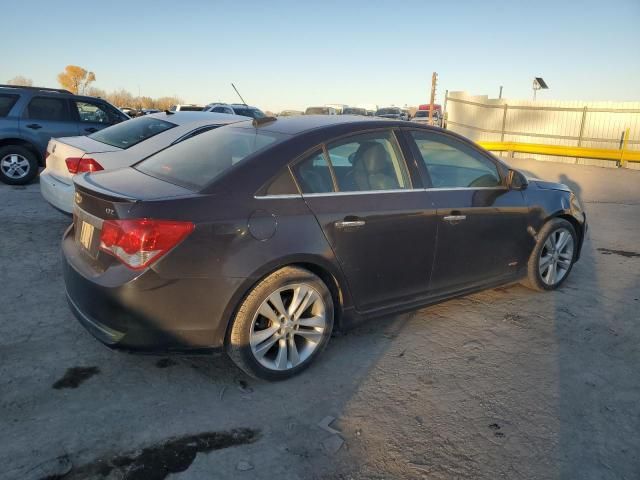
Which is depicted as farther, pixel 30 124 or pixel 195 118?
pixel 30 124

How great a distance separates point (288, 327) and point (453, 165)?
2070mm

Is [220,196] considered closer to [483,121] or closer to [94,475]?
[94,475]

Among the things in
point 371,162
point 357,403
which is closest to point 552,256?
point 371,162

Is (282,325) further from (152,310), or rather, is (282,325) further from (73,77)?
(73,77)

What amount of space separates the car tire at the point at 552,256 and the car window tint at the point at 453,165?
0.83 metres

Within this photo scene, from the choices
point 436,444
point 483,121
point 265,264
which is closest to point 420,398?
point 436,444

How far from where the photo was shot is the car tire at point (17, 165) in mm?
9172

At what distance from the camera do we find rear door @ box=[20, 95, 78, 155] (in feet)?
30.3

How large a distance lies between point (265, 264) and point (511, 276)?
100 inches

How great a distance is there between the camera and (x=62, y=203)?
5.55 meters

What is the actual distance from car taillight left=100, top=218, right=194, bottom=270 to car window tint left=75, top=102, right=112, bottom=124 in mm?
8301

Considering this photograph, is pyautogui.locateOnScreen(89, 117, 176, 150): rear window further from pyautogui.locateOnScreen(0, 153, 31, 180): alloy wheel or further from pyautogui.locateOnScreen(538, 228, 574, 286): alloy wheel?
pyautogui.locateOnScreen(538, 228, 574, 286): alloy wheel

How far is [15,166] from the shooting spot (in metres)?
9.25

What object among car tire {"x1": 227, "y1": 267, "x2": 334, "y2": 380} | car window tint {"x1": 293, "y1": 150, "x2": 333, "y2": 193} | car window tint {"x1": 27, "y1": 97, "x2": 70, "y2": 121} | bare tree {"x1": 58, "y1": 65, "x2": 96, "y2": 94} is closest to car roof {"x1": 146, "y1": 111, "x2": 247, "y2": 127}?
car window tint {"x1": 293, "y1": 150, "x2": 333, "y2": 193}
